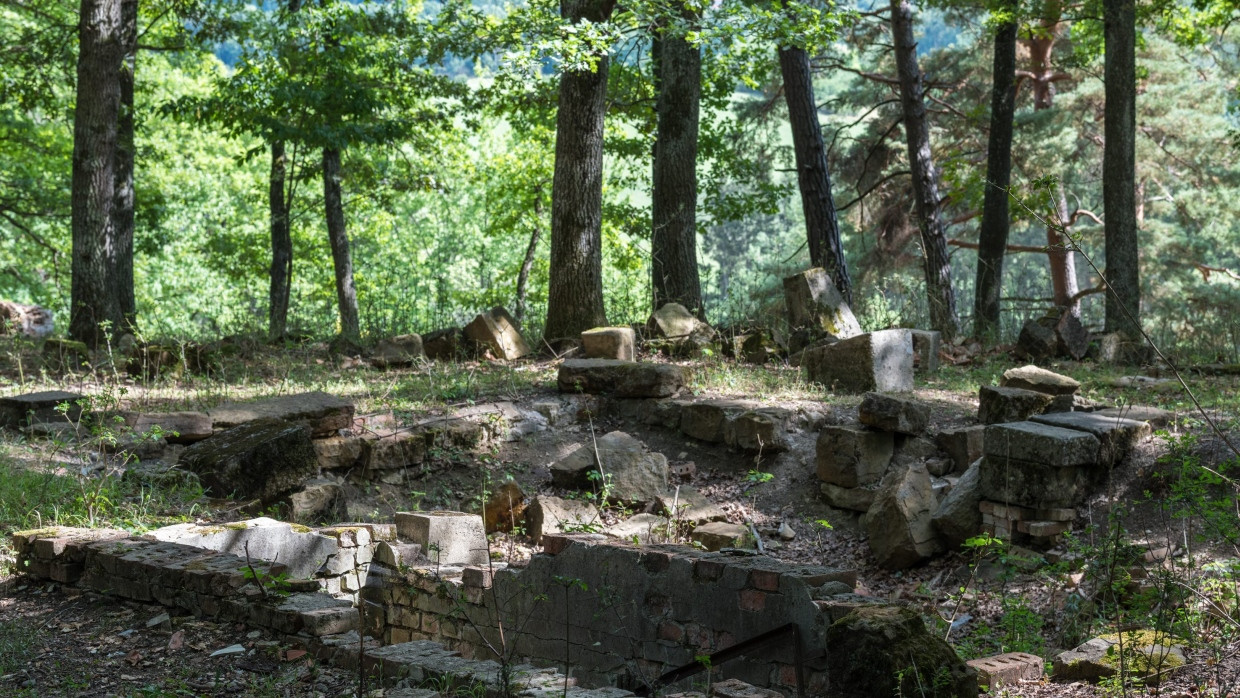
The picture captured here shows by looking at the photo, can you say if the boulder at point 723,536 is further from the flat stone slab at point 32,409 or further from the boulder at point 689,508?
the flat stone slab at point 32,409

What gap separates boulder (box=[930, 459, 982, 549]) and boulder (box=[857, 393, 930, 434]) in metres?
1.11

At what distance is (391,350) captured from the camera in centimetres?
1138

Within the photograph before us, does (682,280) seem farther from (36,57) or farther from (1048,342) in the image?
(36,57)

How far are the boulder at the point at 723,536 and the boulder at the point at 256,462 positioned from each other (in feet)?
9.14

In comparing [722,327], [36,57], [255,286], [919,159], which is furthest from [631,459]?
[255,286]

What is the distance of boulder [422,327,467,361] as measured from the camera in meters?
11.5

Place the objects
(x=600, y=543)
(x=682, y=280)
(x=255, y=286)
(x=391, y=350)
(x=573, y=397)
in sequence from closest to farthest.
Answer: (x=600, y=543) → (x=573, y=397) → (x=391, y=350) → (x=682, y=280) → (x=255, y=286)

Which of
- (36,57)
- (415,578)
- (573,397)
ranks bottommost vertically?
(415,578)

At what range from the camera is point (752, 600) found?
4809mm

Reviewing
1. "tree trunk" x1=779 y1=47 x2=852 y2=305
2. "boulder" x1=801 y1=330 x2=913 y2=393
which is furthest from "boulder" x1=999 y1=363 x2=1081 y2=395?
"tree trunk" x1=779 y1=47 x2=852 y2=305

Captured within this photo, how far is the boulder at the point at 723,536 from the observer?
266 inches

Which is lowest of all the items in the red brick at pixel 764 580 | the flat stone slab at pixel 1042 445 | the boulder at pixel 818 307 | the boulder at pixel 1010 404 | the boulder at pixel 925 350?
the red brick at pixel 764 580

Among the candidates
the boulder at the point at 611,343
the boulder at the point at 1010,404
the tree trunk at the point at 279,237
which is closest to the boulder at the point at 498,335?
the boulder at the point at 611,343

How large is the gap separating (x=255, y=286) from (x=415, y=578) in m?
26.5
